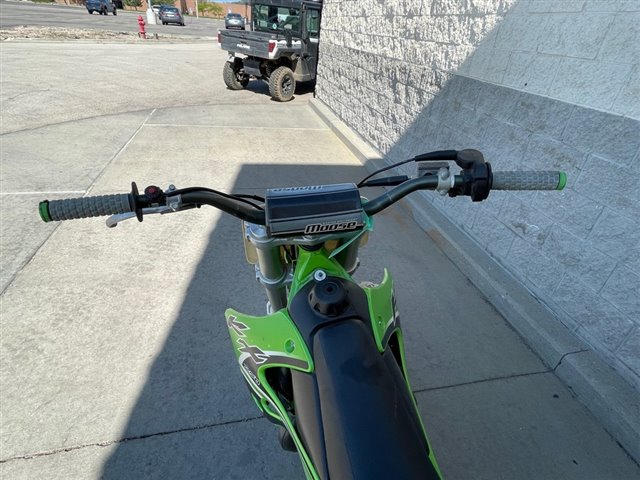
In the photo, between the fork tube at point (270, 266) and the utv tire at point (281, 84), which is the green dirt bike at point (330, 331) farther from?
the utv tire at point (281, 84)

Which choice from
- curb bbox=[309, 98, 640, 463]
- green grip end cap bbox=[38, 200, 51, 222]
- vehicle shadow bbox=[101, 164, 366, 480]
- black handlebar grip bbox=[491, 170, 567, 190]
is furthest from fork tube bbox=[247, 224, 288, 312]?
A: curb bbox=[309, 98, 640, 463]

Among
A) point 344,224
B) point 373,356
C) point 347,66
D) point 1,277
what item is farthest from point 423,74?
point 1,277

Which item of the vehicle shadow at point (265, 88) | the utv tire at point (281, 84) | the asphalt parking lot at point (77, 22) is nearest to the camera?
the utv tire at point (281, 84)

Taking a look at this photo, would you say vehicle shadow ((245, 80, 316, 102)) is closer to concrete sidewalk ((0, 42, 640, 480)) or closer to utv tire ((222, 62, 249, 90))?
utv tire ((222, 62, 249, 90))

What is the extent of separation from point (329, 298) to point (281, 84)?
9.18 metres

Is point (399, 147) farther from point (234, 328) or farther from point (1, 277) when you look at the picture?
point (1, 277)

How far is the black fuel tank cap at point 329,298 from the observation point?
1.13 m

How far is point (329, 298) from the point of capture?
1.13m

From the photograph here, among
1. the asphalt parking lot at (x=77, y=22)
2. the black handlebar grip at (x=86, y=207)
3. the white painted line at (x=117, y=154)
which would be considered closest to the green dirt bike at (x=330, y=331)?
the black handlebar grip at (x=86, y=207)

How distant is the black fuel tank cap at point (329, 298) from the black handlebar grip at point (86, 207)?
648 mm

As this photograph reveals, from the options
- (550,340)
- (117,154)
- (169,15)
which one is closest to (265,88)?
(117,154)

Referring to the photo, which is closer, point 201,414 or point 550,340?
point 201,414

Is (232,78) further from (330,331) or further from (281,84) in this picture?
(330,331)

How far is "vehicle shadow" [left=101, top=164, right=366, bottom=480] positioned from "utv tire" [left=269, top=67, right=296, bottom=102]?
7463 millimetres
